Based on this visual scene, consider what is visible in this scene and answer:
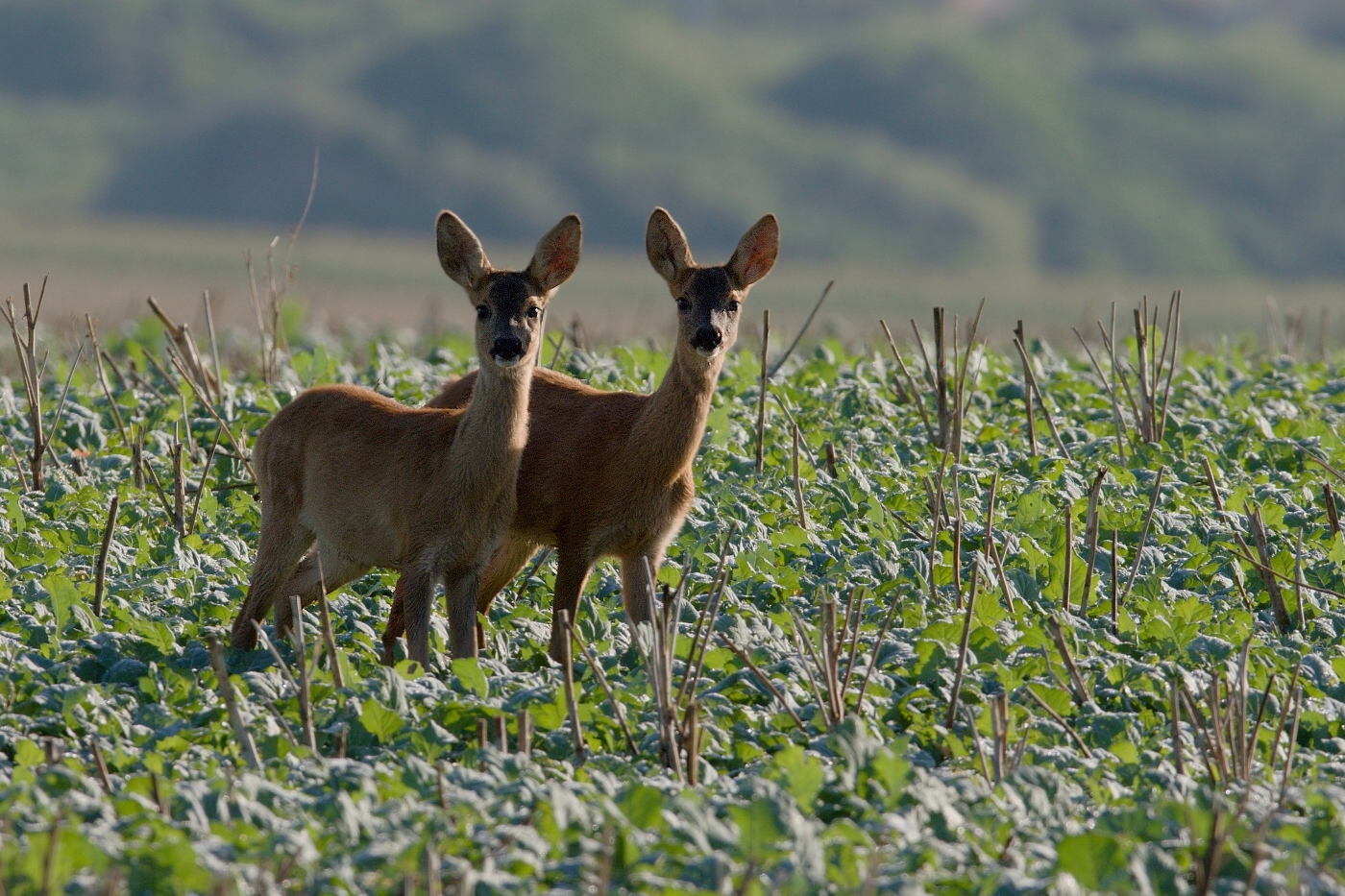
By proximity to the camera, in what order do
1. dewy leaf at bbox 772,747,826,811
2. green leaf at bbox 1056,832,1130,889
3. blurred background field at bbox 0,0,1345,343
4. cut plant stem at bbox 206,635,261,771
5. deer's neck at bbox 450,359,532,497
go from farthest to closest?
blurred background field at bbox 0,0,1345,343
deer's neck at bbox 450,359,532,497
cut plant stem at bbox 206,635,261,771
dewy leaf at bbox 772,747,826,811
green leaf at bbox 1056,832,1130,889

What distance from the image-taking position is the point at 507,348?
23.4ft

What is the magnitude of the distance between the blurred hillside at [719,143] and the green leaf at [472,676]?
140 m

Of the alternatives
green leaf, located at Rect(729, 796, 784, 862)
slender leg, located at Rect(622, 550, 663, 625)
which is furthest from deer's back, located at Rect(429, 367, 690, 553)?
green leaf, located at Rect(729, 796, 784, 862)

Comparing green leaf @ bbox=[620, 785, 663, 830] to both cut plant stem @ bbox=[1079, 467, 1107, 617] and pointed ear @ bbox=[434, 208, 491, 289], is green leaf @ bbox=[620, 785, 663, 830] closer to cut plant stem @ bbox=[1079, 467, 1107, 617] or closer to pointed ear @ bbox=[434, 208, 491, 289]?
cut plant stem @ bbox=[1079, 467, 1107, 617]

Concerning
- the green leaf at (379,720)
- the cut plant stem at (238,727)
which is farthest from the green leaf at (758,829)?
the cut plant stem at (238,727)

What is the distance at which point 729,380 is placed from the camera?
12.2 metres

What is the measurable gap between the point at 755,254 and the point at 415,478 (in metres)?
2.05

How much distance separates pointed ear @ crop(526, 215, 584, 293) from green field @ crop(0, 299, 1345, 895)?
1371mm

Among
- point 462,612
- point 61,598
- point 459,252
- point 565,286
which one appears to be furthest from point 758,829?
point 565,286

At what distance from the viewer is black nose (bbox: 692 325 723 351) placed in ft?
25.0

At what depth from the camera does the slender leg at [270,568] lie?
7.18 meters

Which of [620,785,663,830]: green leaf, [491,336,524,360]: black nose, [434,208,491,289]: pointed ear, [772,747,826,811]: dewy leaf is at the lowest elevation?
[620,785,663,830]: green leaf

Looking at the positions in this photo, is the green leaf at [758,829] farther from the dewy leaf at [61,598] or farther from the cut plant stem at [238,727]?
the dewy leaf at [61,598]

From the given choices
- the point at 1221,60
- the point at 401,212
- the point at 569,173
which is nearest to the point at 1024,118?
the point at 1221,60
